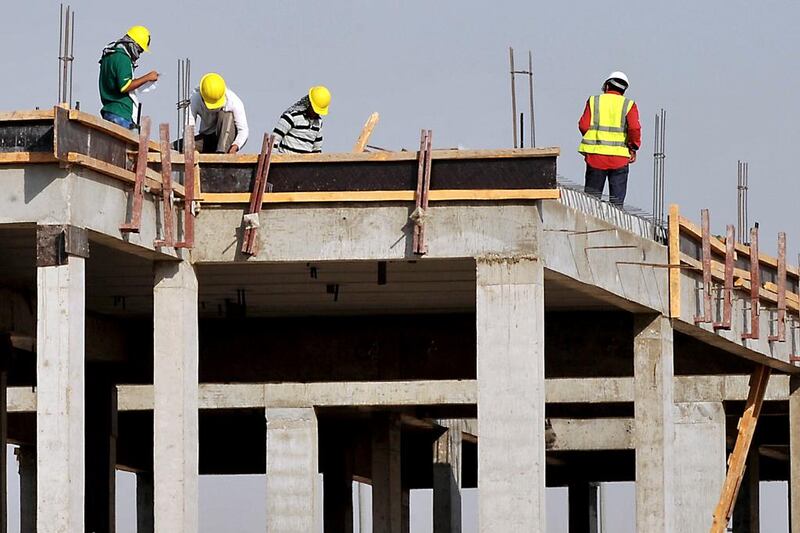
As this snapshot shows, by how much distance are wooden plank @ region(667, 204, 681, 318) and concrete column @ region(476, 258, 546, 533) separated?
14.2ft

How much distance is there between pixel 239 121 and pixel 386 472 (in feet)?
40.9

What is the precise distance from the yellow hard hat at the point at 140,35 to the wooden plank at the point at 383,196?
5.57 ft

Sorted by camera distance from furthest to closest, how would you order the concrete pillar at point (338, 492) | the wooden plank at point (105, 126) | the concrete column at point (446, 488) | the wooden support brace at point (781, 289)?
the concrete pillar at point (338, 492), the concrete column at point (446, 488), the wooden support brace at point (781, 289), the wooden plank at point (105, 126)

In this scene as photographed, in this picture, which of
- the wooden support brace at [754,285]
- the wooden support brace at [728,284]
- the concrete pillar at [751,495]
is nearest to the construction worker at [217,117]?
the wooden support brace at [728,284]

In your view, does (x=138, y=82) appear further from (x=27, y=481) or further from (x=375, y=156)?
(x=27, y=481)

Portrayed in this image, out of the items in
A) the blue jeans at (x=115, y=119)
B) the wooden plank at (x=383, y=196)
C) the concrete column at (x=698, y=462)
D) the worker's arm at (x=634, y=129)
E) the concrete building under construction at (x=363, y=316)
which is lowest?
the concrete column at (x=698, y=462)

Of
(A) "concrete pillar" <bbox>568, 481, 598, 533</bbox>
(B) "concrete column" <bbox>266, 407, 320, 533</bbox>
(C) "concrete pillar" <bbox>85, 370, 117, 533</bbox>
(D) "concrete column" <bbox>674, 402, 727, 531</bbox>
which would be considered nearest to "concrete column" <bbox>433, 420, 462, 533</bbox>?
(B) "concrete column" <bbox>266, 407, 320, 533</bbox>

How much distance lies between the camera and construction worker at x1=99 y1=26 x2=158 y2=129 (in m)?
19.2

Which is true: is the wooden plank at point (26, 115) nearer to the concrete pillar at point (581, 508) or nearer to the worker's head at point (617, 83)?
the worker's head at point (617, 83)

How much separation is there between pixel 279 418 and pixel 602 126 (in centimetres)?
797

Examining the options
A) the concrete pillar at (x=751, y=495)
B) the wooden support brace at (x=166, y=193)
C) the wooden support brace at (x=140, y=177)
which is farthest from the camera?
the concrete pillar at (x=751, y=495)

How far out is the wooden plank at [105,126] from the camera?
684 inches

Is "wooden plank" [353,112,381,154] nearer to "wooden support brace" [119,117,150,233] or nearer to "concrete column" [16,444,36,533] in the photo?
"wooden support brace" [119,117,150,233]

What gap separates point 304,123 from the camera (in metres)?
21.6
